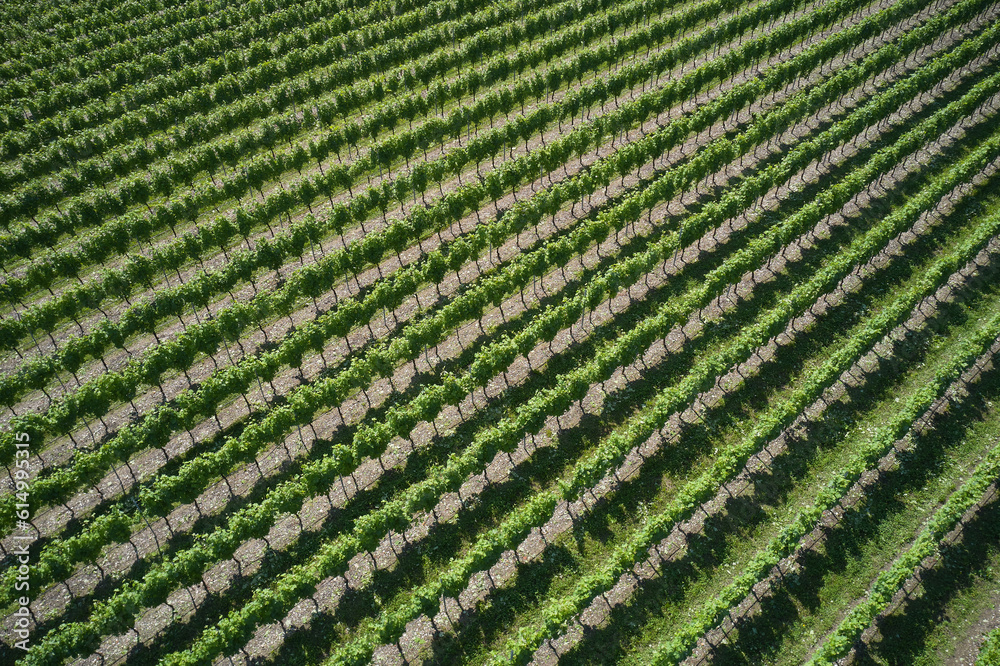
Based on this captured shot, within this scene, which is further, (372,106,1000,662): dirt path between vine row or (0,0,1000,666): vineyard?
(0,0,1000,666): vineyard

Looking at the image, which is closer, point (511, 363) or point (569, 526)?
point (569, 526)

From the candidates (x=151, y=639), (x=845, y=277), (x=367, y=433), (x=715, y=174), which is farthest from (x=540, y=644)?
(x=715, y=174)

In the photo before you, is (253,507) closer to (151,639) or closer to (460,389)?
(151,639)

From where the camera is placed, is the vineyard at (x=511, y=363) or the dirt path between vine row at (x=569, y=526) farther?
the vineyard at (x=511, y=363)

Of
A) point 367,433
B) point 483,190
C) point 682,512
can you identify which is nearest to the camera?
point 682,512

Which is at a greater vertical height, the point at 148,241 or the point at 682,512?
the point at 148,241

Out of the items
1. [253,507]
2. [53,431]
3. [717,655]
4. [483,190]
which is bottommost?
[717,655]

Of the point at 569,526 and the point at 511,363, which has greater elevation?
the point at 511,363

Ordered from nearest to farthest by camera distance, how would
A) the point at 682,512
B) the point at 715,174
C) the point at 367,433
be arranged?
the point at 682,512 → the point at 367,433 → the point at 715,174
